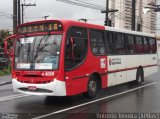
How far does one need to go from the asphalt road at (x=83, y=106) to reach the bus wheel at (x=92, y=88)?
0.68ft

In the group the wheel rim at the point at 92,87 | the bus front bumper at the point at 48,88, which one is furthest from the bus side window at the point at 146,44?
the bus front bumper at the point at 48,88

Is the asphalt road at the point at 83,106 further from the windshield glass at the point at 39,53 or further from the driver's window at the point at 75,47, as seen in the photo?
the driver's window at the point at 75,47

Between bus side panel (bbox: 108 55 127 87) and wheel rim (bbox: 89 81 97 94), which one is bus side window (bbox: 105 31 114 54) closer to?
bus side panel (bbox: 108 55 127 87)

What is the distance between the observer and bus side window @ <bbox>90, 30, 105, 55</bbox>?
13623mm

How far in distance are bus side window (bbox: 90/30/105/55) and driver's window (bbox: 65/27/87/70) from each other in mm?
533

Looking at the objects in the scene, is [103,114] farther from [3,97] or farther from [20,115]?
[3,97]

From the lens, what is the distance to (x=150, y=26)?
5516 cm

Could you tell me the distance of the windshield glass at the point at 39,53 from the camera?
11.8 meters

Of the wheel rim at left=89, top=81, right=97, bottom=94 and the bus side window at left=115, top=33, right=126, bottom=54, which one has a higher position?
the bus side window at left=115, top=33, right=126, bottom=54

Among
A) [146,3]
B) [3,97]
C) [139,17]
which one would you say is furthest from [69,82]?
[139,17]

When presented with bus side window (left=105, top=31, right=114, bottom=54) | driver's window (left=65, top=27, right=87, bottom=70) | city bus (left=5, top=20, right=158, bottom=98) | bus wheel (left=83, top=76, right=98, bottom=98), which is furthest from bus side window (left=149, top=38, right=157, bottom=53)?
driver's window (left=65, top=27, right=87, bottom=70)

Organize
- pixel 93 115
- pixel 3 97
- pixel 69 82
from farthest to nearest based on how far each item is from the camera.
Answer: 1. pixel 3 97
2. pixel 69 82
3. pixel 93 115

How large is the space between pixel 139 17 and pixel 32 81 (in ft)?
126

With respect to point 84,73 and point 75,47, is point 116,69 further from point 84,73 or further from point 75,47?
point 75,47
